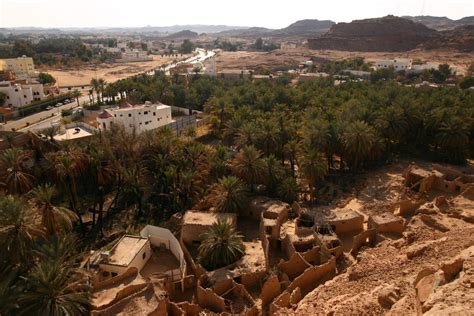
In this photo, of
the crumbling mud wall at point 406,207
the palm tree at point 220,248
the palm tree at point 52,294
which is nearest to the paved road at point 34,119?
the palm tree at point 52,294

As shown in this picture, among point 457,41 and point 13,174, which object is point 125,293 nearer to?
point 13,174

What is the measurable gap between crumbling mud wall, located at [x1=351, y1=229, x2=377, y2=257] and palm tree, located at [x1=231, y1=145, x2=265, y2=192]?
1034cm

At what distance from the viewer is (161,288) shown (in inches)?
901

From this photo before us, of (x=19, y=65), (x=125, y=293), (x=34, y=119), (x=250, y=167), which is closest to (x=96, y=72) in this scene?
(x=19, y=65)

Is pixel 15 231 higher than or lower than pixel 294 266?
higher

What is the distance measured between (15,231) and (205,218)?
12358 millimetres

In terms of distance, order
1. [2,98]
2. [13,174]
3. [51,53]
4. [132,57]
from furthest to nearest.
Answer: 1. [132,57]
2. [51,53]
3. [2,98]
4. [13,174]

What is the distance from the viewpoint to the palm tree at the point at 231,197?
30.7 m

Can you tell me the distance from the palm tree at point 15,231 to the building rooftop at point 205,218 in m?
10.1

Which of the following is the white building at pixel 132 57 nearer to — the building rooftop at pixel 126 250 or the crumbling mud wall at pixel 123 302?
the building rooftop at pixel 126 250

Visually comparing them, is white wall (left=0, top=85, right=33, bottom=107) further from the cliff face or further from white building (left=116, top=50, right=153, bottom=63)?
the cliff face

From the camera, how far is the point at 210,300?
877 inches

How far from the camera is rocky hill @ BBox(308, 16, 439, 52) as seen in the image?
524 ft

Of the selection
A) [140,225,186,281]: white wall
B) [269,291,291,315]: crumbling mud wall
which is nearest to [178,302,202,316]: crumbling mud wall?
[269,291,291,315]: crumbling mud wall
